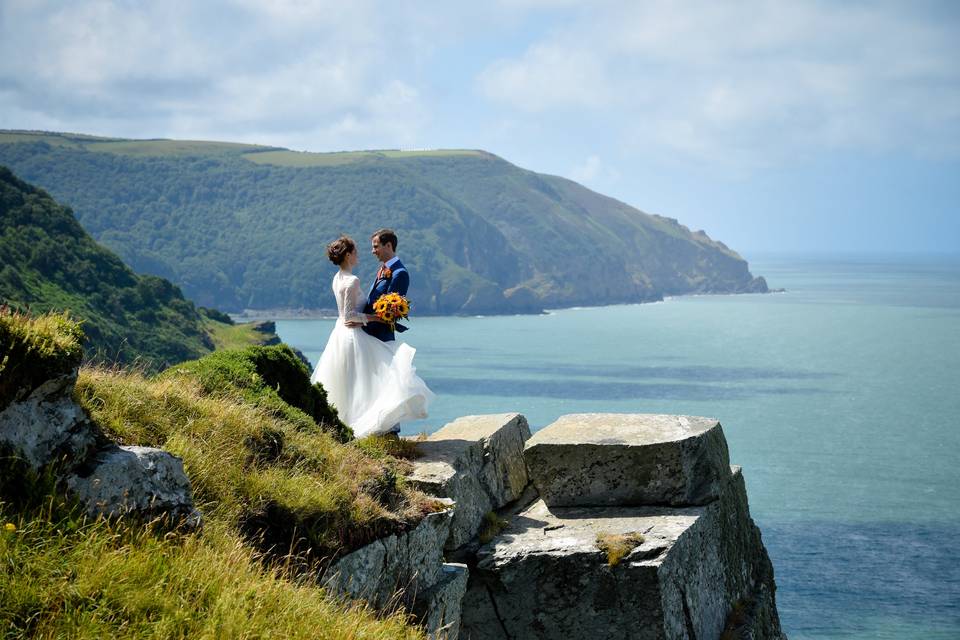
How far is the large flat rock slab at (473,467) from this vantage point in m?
11.6

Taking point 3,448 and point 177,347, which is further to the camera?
point 177,347

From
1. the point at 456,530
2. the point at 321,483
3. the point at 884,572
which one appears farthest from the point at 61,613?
the point at 884,572

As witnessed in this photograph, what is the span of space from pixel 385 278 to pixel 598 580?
17.0ft

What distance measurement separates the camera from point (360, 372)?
45.1 feet

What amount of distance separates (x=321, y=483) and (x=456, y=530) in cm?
290

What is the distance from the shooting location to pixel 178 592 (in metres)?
6.15

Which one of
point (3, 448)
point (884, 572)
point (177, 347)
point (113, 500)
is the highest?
point (3, 448)

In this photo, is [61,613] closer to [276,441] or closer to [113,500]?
[113,500]

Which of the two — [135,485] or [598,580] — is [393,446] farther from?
[135,485]

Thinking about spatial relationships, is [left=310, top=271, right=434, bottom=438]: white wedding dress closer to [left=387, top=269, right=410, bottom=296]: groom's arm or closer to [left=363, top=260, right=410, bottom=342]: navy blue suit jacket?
[left=363, top=260, right=410, bottom=342]: navy blue suit jacket

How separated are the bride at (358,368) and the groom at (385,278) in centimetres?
13

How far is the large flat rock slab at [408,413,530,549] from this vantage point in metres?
11.6

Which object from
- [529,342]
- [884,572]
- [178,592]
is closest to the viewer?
[178,592]

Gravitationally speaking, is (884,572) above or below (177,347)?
below
